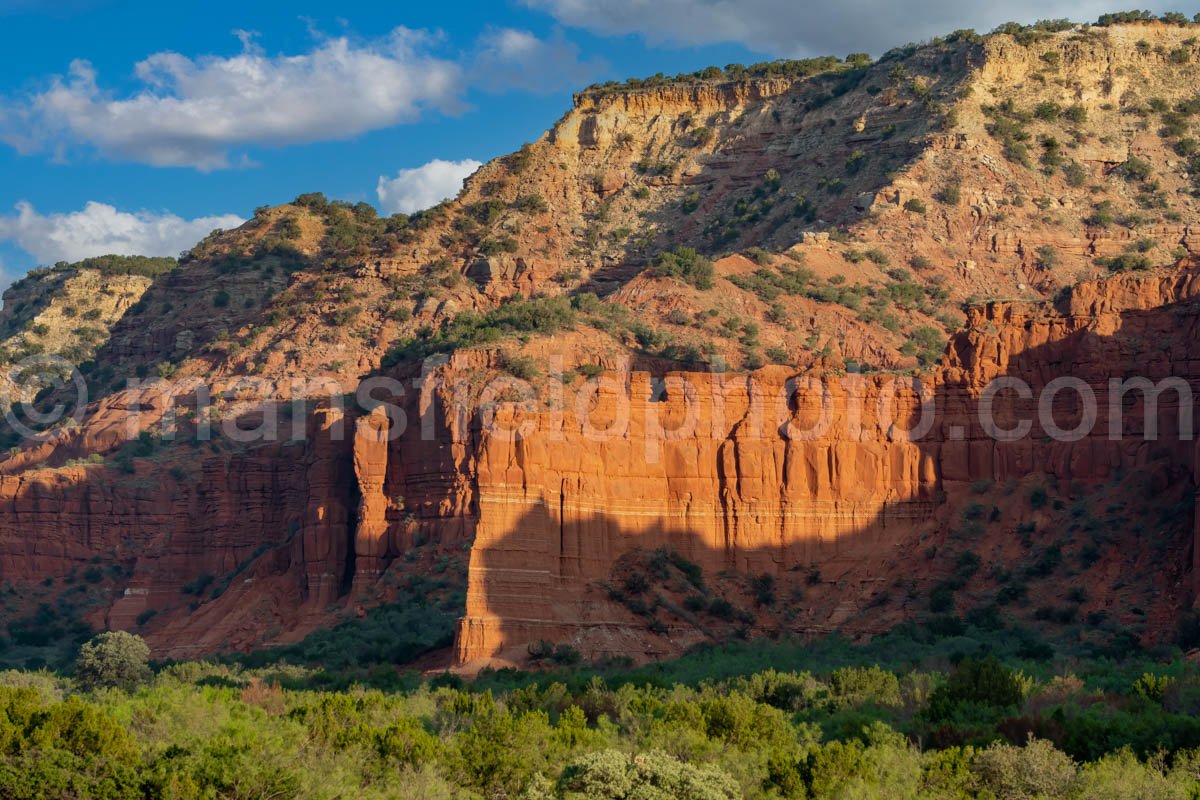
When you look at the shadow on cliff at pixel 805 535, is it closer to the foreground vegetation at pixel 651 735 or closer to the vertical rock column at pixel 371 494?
the vertical rock column at pixel 371 494

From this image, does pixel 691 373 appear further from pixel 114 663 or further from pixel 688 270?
pixel 688 270

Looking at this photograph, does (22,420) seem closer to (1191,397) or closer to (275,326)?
(275,326)

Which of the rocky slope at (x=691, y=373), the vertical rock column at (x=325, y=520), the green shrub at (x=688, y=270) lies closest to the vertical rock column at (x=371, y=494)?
the rocky slope at (x=691, y=373)

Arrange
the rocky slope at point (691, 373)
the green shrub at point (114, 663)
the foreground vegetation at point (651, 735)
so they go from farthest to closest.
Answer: the green shrub at point (114, 663), the rocky slope at point (691, 373), the foreground vegetation at point (651, 735)

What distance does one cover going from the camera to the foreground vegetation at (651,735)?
43.9 m

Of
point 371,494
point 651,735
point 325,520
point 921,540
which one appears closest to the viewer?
point 651,735

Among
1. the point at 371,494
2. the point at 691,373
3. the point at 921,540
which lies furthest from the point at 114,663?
the point at 921,540

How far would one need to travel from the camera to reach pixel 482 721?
169 feet

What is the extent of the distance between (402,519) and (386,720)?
26.0 m

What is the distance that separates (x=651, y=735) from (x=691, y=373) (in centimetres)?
2769

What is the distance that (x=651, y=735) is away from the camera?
168ft

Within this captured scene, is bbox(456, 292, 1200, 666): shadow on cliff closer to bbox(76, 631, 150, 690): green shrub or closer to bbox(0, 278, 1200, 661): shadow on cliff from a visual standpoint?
bbox(0, 278, 1200, 661): shadow on cliff

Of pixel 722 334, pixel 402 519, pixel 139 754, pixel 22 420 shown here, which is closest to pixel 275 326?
pixel 22 420

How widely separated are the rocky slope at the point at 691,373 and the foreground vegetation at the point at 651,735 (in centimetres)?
820
